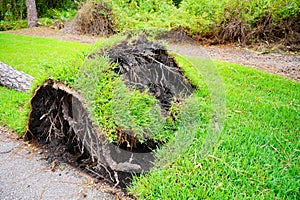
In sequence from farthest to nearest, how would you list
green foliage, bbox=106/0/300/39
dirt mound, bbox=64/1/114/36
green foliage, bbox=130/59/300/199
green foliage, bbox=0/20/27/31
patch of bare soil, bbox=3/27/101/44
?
green foliage, bbox=0/20/27/31 → dirt mound, bbox=64/1/114/36 → patch of bare soil, bbox=3/27/101/44 → green foliage, bbox=106/0/300/39 → green foliage, bbox=130/59/300/199

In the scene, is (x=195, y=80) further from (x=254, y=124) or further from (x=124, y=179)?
(x=124, y=179)

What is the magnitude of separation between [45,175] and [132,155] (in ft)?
2.16

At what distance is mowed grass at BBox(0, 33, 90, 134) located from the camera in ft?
6.80

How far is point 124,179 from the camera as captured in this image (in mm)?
1829

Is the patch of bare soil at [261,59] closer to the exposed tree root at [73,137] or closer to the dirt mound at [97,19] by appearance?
the exposed tree root at [73,137]

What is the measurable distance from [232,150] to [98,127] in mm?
1025

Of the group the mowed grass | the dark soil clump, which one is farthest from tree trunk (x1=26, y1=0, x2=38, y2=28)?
the dark soil clump

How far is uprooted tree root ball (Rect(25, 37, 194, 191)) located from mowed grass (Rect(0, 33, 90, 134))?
0.11 meters

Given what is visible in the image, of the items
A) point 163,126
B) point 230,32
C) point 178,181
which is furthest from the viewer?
point 230,32

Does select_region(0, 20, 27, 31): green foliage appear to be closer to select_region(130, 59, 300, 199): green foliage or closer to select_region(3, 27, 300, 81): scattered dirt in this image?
select_region(3, 27, 300, 81): scattered dirt

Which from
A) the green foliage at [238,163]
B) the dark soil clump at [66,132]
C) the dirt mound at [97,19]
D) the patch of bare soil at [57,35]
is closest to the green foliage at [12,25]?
the patch of bare soil at [57,35]

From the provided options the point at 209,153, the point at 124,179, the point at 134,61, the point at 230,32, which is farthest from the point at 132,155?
the point at 230,32

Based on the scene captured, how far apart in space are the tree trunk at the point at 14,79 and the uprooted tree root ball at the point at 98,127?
4.50 feet

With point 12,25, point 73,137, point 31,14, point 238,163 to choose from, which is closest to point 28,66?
point 73,137
